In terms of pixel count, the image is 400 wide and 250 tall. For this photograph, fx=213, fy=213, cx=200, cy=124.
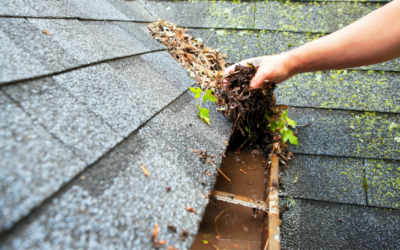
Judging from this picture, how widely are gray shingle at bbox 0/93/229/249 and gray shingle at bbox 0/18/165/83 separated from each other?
15.8 inches

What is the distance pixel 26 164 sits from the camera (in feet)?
1.59

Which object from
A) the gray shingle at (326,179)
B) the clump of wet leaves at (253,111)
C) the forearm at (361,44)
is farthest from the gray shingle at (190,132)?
the forearm at (361,44)

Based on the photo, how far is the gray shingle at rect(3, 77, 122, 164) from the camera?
1.97ft

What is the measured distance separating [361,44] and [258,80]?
606mm

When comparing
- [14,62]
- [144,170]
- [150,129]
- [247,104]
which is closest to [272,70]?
[247,104]

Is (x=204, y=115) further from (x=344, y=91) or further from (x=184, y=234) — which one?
(x=344, y=91)

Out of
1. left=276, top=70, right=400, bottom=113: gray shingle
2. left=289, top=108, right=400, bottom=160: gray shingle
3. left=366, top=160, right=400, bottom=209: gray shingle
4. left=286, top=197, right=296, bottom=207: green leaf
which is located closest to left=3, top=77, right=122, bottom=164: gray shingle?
left=286, top=197, right=296, bottom=207: green leaf

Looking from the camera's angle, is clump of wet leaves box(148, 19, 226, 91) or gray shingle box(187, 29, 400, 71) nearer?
clump of wet leaves box(148, 19, 226, 91)

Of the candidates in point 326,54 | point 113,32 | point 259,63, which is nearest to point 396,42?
point 326,54

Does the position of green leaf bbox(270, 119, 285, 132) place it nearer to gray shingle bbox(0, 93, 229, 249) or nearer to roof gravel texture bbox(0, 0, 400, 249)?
roof gravel texture bbox(0, 0, 400, 249)

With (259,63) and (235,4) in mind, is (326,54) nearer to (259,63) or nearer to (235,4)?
(259,63)

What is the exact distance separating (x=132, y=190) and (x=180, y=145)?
342mm

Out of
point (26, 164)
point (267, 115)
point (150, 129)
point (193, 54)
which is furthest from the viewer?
point (193, 54)

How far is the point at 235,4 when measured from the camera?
226 cm
